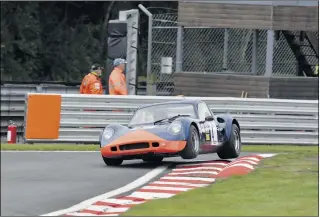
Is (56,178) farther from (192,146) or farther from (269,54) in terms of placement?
(269,54)

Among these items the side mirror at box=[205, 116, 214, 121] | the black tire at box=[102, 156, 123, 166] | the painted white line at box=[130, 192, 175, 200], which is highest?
the side mirror at box=[205, 116, 214, 121]

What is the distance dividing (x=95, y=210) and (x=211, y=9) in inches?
659

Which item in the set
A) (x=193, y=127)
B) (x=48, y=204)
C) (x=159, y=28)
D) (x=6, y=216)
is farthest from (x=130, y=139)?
(x=159, y=28)

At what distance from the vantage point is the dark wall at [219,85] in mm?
24406

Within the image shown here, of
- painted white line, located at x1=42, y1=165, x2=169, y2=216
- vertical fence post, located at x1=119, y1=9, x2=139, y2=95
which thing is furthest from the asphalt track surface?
vertical fence post, located at x1=119, y1=9, x2=139, y2=95

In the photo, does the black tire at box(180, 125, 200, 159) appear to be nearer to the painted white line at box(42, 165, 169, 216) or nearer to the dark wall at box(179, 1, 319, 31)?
the painted white line at box(42, 165, 169, 216)

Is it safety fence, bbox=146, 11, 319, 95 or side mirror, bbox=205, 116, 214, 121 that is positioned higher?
safety fence, bbox=146, 11, 319, 95

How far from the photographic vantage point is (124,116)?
19.8 meters

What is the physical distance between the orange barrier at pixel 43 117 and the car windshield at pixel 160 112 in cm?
434

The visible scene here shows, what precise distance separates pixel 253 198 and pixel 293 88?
14.8 m

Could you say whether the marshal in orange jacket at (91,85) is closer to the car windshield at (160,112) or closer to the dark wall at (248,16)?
the car windshield at (160,112)

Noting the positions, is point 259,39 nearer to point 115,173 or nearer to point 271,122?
point 271,122

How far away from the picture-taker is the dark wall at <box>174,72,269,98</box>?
24.4m

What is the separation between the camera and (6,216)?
816 cm
